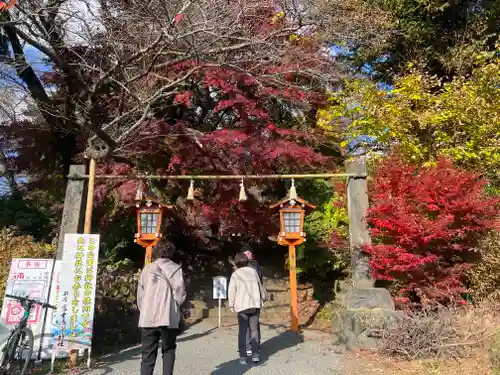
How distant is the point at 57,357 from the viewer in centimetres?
539

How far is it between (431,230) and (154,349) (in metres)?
4.63

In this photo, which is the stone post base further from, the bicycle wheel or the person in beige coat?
the bicycle wheel

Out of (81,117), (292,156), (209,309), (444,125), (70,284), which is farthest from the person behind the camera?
(209,309)

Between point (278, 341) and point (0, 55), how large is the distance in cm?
715

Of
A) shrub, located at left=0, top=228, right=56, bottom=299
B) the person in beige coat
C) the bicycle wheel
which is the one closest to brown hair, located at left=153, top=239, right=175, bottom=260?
the person in beige coat

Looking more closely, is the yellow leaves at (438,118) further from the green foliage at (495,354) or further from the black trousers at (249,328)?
the black trousers at (249,328)

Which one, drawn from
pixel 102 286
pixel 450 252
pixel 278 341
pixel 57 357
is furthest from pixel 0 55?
pixel 450 252

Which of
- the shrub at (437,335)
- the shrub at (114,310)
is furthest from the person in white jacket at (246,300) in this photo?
the shrub at (114,310)

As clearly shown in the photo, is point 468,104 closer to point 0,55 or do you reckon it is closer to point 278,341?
point 278,341

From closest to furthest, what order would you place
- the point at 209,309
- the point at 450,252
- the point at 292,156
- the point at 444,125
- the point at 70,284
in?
the point at 70,284 < the point at 450,252 < the point at 292,156 < the point at 444,125 < the point at 209,309

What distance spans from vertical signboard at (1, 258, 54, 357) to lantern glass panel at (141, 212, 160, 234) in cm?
295

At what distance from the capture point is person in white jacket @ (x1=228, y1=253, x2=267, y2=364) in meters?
5.29

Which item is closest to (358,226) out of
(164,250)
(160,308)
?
(164,250)

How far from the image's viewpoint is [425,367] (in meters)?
4.94
